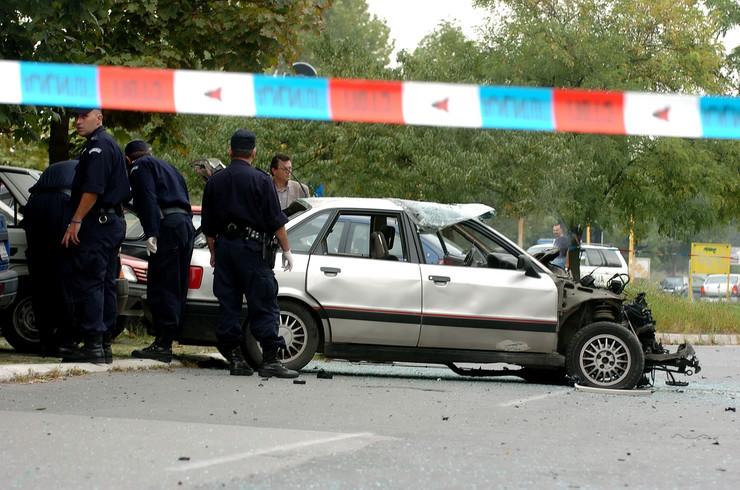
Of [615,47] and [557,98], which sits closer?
[557,98]

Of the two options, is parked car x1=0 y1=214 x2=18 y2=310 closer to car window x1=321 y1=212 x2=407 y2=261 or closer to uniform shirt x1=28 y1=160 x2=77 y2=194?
uniform shirt x1=28 y1=160 x2=77 y2=194

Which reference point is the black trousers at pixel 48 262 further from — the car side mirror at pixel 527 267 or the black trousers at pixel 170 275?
the car side mirror at pixel 527 267

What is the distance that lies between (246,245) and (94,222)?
3.70 ft

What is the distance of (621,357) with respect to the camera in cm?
1120

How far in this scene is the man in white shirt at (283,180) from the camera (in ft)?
43.5

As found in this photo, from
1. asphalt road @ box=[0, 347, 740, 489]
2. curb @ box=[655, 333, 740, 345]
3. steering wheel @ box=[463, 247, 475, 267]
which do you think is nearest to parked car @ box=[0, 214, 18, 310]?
asphalt road @ box=[0, 347, 740, 489]

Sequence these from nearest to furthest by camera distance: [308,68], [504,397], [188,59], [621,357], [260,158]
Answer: [504,397]
[621,357]
[188,59]
[308,68]
[260,158]

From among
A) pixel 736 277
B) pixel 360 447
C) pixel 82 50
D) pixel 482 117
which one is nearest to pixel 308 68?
pixel 82 50

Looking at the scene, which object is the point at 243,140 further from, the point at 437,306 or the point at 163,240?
the point at 437,306

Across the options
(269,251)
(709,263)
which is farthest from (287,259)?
(709,263)

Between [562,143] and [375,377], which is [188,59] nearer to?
[375,377]

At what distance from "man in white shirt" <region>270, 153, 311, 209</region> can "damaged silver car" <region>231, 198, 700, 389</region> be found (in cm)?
163

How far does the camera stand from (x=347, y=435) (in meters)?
7.40

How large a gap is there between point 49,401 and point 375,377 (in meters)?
3.67
